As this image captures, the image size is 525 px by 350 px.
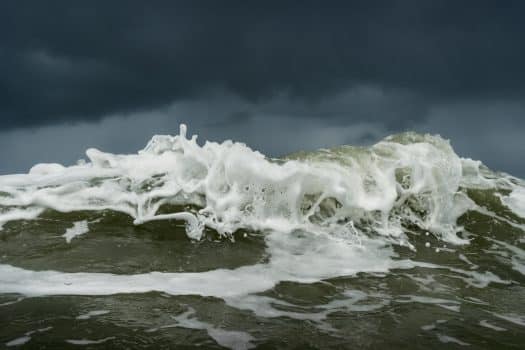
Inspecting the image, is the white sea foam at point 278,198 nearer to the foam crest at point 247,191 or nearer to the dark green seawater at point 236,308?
the foam crest at point 247,191

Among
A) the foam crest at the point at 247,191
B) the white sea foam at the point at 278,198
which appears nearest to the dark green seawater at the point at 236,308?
the white sea foam at the point at 278,198

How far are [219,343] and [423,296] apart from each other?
2472mm

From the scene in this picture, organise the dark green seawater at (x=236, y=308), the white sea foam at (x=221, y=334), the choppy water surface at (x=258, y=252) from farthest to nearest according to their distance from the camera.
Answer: the choppy water surface at (x=258, y=252) → the dark green seawater at (x=236, y=308) → the white sea foam at (x=221, y=334)

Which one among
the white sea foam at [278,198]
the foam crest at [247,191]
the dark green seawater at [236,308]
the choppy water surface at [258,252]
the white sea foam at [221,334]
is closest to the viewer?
the white sea foam at [221,334]

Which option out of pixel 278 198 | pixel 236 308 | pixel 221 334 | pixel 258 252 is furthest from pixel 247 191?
pixel 221 334

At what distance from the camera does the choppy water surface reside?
4016 millimetres

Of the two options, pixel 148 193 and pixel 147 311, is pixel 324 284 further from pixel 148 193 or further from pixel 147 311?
pixel 148 193

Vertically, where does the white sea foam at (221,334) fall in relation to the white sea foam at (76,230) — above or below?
below

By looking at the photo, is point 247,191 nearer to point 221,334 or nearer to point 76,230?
point 76,230

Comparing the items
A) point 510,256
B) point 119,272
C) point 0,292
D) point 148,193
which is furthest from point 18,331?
point 510,256

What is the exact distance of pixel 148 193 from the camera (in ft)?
27.1

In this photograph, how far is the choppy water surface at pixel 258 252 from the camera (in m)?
4.02

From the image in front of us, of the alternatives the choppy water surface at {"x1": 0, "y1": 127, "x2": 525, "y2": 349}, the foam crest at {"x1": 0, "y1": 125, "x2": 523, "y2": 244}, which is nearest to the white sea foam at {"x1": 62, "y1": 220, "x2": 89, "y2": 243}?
the choppy water surface at {"x1": 0, "y1": 127, "x2": 525, "y2": 349}

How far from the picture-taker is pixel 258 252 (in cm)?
671
